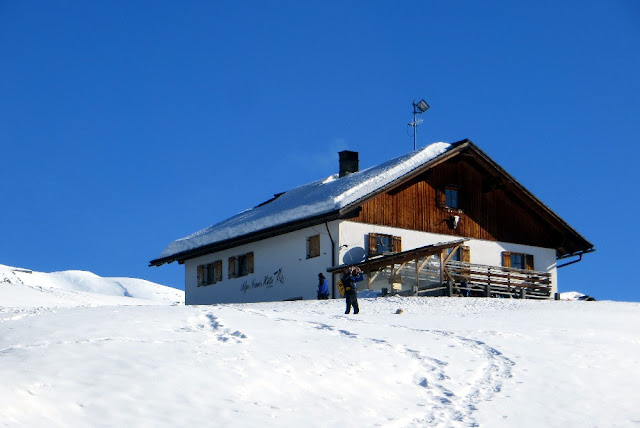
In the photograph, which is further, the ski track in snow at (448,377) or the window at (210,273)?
the window at (210,273)

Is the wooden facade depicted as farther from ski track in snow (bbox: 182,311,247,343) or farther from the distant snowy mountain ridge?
ski track in snow (bbox: 182,311,247,343)

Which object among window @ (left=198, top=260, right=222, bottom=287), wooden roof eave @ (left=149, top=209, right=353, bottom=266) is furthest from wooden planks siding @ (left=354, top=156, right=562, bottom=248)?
window @ (left=198, top=260, right=222, bottom=287)

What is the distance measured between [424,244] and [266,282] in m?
5.87

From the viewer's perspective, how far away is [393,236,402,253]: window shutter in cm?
3853

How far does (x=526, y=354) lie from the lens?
67.5 feet

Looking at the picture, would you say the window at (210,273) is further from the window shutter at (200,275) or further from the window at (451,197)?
the window at (451,197)

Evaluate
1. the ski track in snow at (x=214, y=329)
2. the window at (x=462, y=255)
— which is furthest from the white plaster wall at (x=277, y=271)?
the ski track in snow at (x=214, y=329)

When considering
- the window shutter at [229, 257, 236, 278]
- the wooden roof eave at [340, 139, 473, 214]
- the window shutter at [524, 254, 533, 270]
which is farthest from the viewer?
the window shutter at [524, 254, 533, 270]

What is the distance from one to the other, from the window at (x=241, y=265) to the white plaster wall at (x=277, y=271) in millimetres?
162

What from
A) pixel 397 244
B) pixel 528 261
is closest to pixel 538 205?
pixel 528 261

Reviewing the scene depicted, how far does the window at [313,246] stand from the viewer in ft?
125

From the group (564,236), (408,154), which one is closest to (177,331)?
(408,154)

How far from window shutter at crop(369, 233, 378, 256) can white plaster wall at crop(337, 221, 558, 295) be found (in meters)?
0.15

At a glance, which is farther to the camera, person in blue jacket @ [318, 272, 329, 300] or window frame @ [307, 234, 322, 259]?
window frame @ [307, 234, 322, 259]
